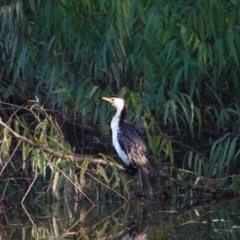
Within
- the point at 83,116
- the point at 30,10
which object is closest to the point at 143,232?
the point at 83,116

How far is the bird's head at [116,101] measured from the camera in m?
9.49

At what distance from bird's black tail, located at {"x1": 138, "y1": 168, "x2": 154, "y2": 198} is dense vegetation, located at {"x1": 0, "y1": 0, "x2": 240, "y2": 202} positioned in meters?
0.26

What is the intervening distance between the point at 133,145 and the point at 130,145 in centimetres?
3

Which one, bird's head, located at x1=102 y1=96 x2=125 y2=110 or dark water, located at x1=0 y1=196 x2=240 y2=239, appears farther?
bird's head, located at x1=102 y1=96 x2=125 y2=110

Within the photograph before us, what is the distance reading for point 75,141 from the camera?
11.5 metres

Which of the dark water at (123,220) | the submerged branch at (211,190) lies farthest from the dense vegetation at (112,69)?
the dark water at (123,220)

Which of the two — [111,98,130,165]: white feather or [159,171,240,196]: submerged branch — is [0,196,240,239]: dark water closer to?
[159,171,240,196]: submerged branch

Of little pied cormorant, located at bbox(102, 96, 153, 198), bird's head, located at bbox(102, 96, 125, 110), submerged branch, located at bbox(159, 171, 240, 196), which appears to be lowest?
submerged branch, located at bbox(159, 171, 240, 196)

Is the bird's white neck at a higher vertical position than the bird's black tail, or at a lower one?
higher

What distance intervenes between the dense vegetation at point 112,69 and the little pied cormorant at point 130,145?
10cm

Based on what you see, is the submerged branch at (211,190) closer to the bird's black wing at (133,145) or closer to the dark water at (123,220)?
the dark water at (123,220)

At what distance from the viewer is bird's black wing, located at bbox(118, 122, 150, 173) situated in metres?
9.43

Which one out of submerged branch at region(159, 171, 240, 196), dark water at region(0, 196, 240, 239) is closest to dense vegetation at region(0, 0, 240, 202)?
submerged branch at region(159, 171, 240, 196)

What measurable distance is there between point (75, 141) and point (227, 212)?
10.1 feet
